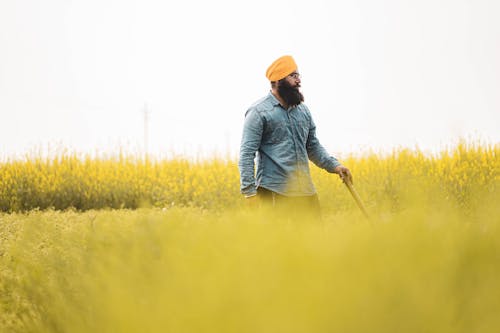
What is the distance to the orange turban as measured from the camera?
641 cm

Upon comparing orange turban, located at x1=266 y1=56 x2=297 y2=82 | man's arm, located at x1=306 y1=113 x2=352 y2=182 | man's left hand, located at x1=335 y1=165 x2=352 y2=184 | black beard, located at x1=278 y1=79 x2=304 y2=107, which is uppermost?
orange turban, located at x1=266 y1=56 x2=297 y2=82

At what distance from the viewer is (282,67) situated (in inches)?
253

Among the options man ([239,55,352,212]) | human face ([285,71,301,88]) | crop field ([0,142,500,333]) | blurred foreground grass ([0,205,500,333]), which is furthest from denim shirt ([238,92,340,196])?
blurred foreground grass ([0,205,500,333])

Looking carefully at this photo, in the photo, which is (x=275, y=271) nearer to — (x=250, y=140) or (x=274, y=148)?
(x=250, y=140)

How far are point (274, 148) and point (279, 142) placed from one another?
0.08 m

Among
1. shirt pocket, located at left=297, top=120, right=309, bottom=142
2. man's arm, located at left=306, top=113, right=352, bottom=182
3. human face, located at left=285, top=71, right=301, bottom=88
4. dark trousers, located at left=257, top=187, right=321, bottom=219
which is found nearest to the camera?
dark trousers, located at left=257, top=187, right=321, bottom=219

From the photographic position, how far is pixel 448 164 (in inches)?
570

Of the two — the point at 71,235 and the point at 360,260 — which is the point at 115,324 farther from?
the point at 71,235

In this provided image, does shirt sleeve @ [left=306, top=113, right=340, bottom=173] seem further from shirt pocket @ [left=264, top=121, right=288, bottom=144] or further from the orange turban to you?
the orange turban

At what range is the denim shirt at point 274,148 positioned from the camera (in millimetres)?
6285

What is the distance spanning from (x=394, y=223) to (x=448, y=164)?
42.0ft

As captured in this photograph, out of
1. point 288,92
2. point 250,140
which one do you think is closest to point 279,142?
point 250,140

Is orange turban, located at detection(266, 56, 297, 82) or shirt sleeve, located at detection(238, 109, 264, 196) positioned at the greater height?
orange turban, located at detection(266, 56, 297, 82)

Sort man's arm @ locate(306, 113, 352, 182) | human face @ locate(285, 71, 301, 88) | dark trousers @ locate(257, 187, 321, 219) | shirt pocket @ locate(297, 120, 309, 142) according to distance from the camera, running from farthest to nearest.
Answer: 1. man's arm @ locate(306, 113, 352, 182)
2. shirt pocket @ locate(297, 120, 309, 142)
3. human face @ locate(285, 71, 301, 88)
4. dark trousers @ locate(257, 187, 321, 219)
